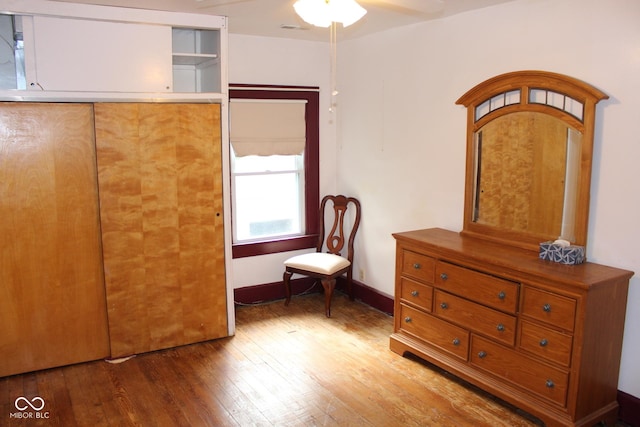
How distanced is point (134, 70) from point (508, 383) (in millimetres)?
3071

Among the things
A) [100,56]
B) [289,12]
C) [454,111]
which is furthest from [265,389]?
[289,12]

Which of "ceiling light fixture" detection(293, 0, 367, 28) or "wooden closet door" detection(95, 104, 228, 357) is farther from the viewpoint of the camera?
"wooden closet door" detection(95, 104, 228, 357)

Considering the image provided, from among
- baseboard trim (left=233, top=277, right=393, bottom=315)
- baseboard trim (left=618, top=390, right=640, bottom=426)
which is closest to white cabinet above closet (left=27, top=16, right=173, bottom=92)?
baseboard trim (left=233, top=277, right=393, bottom=315)

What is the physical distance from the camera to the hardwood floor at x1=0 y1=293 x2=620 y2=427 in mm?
2949

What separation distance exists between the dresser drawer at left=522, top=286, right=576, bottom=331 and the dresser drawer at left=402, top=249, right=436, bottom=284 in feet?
2.33

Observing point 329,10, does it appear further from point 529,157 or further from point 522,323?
point 522,323

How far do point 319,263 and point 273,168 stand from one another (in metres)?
1.00

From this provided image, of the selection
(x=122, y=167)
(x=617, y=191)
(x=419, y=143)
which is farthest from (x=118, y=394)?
(x=617, y=191)

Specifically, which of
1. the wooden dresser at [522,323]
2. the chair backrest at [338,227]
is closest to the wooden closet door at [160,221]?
the chair backrest at [338,227]

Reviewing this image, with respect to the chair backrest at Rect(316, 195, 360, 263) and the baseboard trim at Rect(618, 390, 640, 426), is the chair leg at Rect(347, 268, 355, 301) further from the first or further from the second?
the baseboard trim at Rect(618, 390, 640, 426)

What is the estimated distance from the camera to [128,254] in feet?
12.0

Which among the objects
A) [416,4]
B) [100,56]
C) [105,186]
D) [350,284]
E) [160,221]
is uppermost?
[416,4]

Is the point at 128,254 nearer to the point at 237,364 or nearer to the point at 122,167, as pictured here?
the point at 122,167

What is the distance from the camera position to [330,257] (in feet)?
15.2
